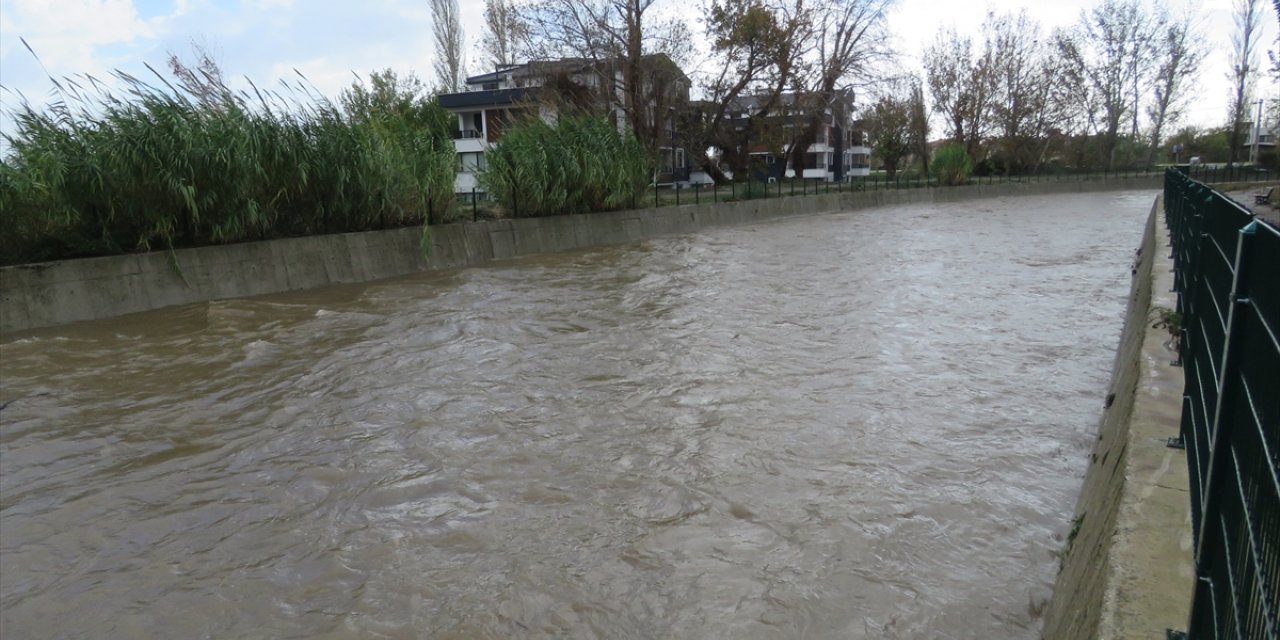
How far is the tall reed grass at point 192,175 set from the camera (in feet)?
29.8

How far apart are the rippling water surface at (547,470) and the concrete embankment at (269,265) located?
17.4 inches

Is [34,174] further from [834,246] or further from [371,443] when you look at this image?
[834,246]

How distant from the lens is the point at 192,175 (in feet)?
32.5

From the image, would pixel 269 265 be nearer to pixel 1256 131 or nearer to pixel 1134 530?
pixel 1134 530

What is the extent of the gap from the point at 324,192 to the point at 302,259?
1.11 metres

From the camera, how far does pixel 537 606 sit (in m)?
3.44

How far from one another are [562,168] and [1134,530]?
48.4 ft

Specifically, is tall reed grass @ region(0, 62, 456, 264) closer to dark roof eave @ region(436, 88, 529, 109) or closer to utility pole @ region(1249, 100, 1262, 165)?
dark roof eave @ region(436, 88, 529, 109)

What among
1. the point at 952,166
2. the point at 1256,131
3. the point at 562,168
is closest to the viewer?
the point at 562,168

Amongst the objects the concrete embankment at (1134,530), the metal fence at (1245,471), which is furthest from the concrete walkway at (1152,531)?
the metal fence at (1245,471)

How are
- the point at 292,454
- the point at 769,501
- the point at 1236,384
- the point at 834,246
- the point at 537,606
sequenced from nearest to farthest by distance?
the point at 1236,384
the point at 537,606
the point at 769,501
the point at 292,454
the point at 834,246

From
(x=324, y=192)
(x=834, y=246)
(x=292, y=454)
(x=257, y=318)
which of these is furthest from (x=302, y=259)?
(x=834, y=246)

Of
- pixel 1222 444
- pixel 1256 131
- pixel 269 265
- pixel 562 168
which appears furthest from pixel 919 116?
pixel 1222 444

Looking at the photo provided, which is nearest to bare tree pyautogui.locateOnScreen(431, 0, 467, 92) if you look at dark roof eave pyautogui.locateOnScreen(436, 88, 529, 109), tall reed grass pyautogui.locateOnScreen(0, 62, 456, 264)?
dark roof eave pyautogui.locateOnScreen(436, 88, 529, 109)
